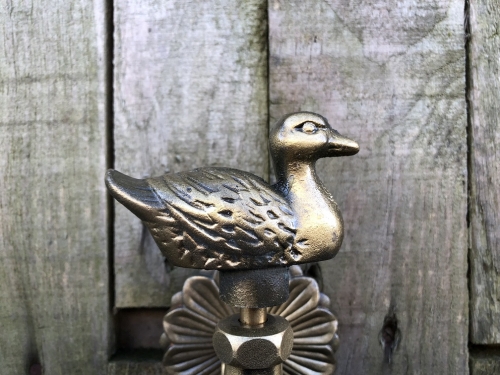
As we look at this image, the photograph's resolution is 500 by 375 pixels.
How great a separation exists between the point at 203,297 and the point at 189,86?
0.97 feet

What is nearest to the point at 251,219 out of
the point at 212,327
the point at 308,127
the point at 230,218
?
the point at 230,218

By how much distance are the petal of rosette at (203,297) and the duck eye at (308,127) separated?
0.81 ft

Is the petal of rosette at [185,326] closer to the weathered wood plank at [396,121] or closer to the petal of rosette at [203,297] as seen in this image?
the petal of rosette at [203,297]

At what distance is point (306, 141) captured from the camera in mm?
482

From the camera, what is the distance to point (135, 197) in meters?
0.45

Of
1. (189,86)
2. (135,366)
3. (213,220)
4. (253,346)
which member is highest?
(189,86)

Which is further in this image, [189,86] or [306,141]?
[189,86]

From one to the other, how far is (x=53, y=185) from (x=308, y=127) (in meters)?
0.38

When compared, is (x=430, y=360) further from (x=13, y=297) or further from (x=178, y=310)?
Answer: (x=13, y=297)

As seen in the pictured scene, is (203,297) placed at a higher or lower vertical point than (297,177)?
lower

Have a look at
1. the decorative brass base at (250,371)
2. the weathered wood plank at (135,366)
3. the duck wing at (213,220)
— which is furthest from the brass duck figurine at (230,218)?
the weathered wood plank at (135,366)

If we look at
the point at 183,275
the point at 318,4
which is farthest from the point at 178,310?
the point at 318,4

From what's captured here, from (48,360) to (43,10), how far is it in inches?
19.8

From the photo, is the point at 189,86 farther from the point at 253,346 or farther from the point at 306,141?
the point at 253,346
